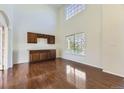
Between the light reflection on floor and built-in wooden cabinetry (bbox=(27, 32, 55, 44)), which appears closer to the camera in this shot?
the light reflection on floor

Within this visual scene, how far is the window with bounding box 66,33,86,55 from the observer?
738 centimetres

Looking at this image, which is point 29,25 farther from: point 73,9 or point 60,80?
point 60,80

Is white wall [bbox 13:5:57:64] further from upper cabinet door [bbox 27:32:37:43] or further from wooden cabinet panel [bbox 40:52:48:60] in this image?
wooden cabinet panel [bbox 40:52:48:60]

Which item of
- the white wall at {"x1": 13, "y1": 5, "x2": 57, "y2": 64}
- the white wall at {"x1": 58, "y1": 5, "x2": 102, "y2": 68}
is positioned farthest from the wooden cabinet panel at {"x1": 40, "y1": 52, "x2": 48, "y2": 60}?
the white wall at {"x1": 58, "y1": 5, "x2": 102, "y2": 68}

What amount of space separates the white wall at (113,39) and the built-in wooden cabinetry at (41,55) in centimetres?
455

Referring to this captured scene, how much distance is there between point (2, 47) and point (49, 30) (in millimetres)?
4546

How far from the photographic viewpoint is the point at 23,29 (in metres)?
7.75

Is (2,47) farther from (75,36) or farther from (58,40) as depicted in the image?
(58,40)

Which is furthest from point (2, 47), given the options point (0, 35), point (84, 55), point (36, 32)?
point (84, 55)

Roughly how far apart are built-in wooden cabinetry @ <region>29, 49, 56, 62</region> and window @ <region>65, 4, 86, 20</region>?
3001 millimetres

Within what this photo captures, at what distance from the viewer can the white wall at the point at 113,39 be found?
14.6ft

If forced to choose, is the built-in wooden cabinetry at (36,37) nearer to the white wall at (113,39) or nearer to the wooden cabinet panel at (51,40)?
the wooden cabinet panel at (51,40)

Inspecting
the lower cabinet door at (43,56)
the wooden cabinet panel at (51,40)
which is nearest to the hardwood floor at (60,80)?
the lower cabinet door at (43,56)
